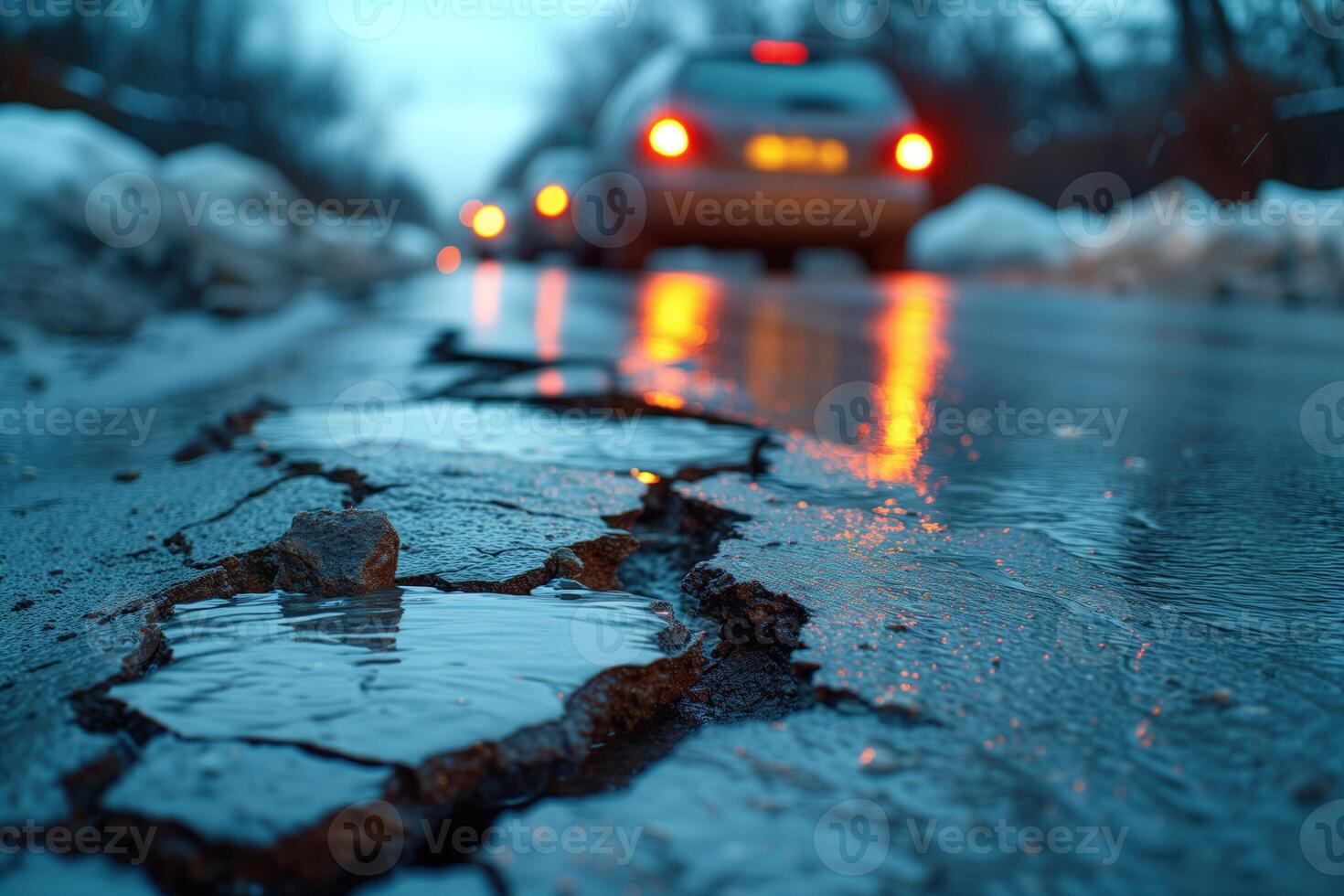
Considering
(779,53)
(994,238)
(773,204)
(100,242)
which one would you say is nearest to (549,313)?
(773,204)

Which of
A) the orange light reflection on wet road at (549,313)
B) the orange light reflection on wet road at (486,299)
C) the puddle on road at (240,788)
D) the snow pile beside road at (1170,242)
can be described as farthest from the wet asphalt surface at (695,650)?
the snow pile beside road at (1170,242)

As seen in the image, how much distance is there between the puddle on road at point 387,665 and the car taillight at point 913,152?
22.8 feet

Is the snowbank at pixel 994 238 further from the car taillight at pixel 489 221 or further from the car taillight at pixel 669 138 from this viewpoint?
the car taillight at pixel 489 221

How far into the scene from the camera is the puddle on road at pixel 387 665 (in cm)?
111

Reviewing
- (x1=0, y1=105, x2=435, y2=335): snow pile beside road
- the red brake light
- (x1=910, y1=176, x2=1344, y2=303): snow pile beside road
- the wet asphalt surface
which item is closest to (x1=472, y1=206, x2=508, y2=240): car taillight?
(x1=910, y1=176, x2=1344, y2=303): snow pile beside road

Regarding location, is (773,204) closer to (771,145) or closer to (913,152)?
(771,145)

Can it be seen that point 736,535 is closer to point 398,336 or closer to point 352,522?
point 352,522

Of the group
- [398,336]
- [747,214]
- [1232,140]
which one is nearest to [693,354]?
[398,336]

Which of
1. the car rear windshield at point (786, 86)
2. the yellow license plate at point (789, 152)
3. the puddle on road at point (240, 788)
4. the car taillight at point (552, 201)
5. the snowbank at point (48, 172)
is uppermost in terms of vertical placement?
the car rear windshield at point (786, 86)

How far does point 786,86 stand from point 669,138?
88cm

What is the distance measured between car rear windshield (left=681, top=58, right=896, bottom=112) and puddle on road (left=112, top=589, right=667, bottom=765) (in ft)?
22.2

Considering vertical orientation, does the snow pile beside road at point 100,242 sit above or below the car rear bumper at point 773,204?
below

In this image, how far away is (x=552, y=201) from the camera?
11.6 metres

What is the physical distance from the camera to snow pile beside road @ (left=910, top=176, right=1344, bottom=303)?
8156mm
